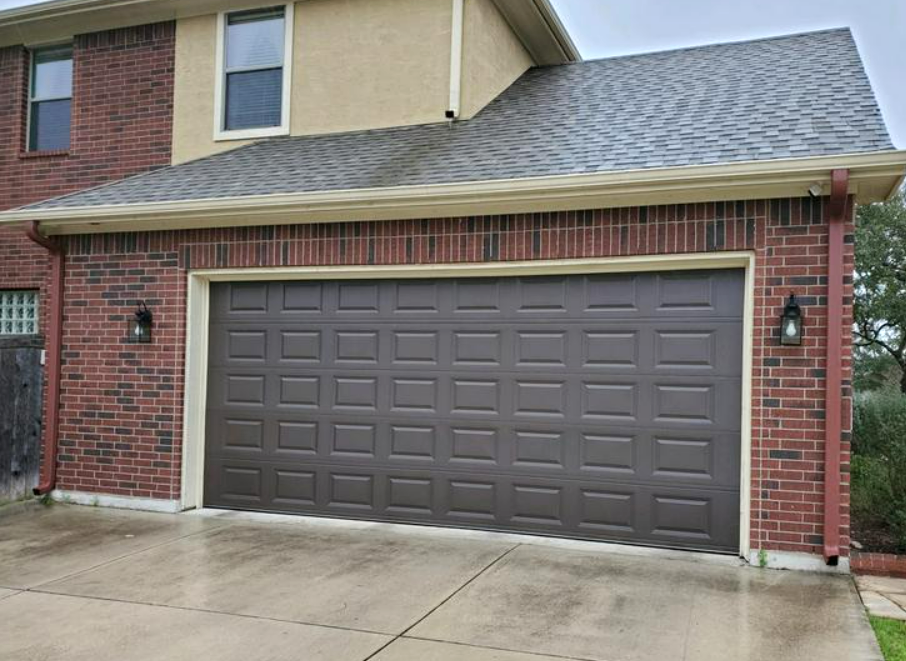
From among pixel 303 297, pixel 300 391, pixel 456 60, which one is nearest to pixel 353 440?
pixel 300 391

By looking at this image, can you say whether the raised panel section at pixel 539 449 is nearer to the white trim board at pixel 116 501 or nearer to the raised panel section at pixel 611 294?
the raised panel section at pixel 611 294

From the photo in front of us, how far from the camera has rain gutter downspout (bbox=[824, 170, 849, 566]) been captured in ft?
19.6

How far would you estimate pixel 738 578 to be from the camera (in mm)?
5910

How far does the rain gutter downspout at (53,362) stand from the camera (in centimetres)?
868

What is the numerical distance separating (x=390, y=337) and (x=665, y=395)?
2.63 metres

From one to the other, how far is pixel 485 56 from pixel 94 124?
498 cm

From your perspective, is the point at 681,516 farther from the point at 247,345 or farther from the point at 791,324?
the point at 247,345

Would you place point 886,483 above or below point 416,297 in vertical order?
below

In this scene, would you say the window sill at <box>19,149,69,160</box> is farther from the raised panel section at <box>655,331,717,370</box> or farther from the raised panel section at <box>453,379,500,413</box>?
the raised panel section at <box>655,331,717,370</box>

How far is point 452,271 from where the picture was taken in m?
7.46

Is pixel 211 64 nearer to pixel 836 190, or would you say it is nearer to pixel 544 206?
pixel 544 206

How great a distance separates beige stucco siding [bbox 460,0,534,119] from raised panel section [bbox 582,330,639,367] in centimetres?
328

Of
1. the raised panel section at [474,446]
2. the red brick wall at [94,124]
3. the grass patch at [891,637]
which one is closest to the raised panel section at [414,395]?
the raised panel section at [474,446]

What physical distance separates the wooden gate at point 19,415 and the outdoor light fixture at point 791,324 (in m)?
7.64
